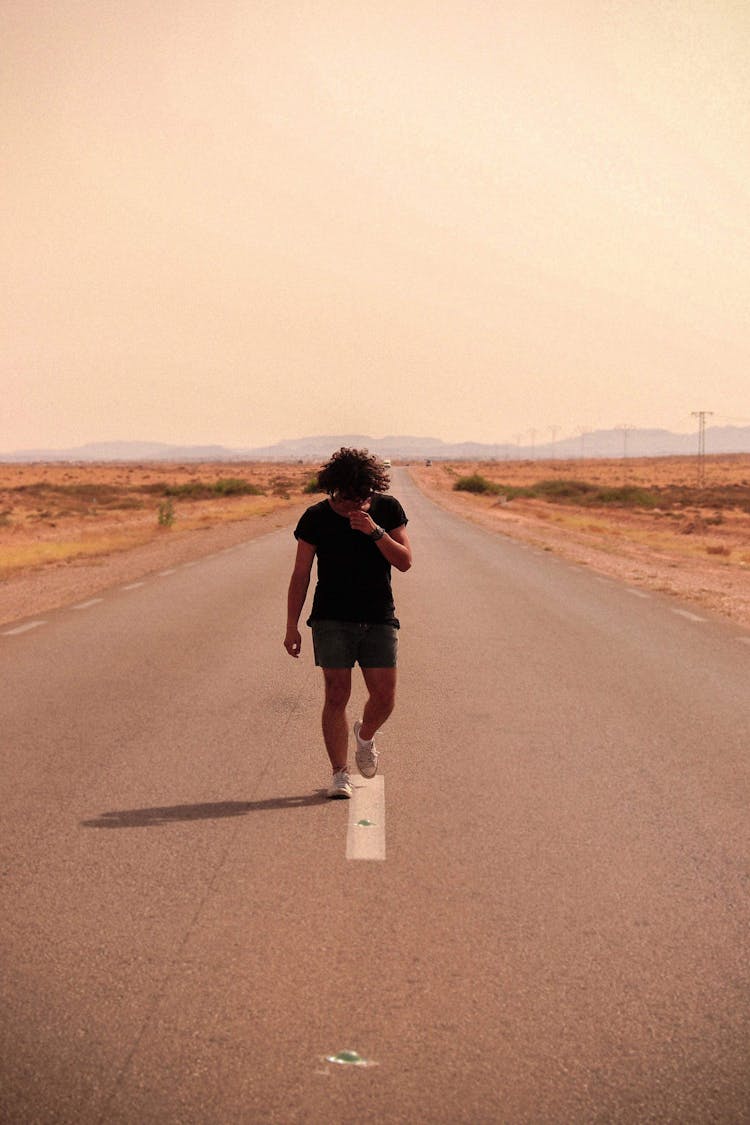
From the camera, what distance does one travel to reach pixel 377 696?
562 cm

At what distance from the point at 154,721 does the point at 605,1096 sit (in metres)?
5.16

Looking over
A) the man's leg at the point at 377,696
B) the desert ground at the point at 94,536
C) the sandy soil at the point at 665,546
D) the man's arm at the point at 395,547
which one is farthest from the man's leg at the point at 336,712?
the sandy soil at the point at 665,546

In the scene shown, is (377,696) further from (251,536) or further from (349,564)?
(251,536)

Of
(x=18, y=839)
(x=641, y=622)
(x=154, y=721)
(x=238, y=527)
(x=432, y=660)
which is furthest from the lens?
(x=238, y=527)

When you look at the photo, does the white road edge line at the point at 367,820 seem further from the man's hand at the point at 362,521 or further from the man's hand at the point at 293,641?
the man's hand at the point at 362,521

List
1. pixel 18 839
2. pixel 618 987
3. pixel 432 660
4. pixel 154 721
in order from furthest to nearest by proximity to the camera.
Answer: pixel 432 660
pixel 154 721
pixel 18 839
pixel 618 987

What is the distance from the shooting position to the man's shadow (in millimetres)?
5301

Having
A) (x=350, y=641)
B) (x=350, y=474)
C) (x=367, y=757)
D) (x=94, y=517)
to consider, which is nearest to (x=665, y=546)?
(x=367, y=757)

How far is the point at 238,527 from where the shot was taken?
126 feet

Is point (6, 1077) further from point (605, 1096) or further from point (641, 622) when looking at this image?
point (641, 622)

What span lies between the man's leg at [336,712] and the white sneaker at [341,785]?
0.03 metres

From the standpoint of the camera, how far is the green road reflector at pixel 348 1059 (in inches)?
122

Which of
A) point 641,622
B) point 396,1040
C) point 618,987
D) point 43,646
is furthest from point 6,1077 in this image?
point 641,622

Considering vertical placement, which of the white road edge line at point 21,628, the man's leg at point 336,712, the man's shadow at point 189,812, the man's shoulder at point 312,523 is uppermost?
the man's shoulder at point 312,523
